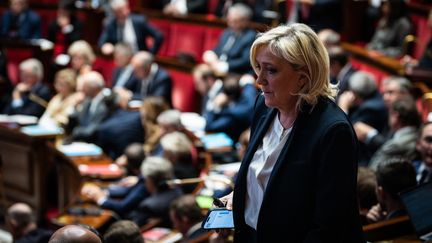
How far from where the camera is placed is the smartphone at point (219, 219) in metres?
2.22

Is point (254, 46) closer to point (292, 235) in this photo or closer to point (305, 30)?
point (305, 30)

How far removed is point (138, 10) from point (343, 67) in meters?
4.12

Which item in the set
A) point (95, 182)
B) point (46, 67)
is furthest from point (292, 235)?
point (46, 67)

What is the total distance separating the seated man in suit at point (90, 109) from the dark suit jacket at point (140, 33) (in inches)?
66.9

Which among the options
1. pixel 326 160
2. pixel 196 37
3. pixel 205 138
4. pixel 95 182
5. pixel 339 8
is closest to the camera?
pixel 326 160

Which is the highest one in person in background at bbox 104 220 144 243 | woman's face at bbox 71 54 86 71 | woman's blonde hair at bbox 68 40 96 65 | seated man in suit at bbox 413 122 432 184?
seated man in suit at bbox 413 122 432 184

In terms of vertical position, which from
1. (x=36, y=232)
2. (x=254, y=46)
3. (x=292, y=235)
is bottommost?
(x=36, y=232)

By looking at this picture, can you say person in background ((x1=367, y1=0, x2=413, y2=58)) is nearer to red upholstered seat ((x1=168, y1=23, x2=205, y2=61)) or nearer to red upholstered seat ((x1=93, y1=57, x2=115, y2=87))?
red upholstered seat ((x1=168, y1=23, x2=205, y2=61))

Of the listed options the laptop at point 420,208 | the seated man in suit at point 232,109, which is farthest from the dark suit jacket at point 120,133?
the laptop at point 420,208

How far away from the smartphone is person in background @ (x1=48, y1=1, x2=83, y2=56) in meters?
7.94

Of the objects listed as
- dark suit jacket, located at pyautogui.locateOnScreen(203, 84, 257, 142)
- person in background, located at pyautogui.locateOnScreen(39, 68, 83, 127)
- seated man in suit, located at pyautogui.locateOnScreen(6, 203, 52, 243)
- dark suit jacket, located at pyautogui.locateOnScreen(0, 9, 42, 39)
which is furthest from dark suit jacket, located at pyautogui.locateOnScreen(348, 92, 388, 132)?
dark suit jacket, located at pyautogui.locateOnScreen(0, 9, 42, 39)

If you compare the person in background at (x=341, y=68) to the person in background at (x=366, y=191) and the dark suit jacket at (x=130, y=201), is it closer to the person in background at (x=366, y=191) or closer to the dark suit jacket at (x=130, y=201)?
the dark suit jacket at (x=130, y=201)

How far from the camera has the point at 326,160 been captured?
6.61 feet

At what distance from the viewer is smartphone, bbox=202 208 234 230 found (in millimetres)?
2225
